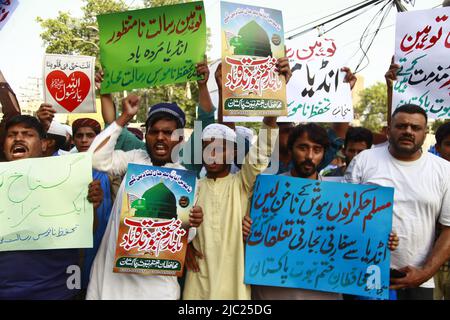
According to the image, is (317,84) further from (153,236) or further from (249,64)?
(153,236)

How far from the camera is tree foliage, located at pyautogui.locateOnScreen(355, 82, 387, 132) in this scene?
62562mm

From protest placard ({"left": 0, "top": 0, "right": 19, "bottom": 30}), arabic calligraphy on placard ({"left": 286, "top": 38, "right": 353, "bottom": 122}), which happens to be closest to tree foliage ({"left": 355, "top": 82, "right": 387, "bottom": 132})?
arabic calligraphy on placard ({"left": 286, "top": 38, "right": 353, "bottom": 122})

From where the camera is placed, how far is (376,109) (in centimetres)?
6281

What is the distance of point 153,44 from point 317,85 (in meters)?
1.79

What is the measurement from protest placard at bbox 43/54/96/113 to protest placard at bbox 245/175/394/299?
204cm

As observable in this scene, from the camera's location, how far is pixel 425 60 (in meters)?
4.42

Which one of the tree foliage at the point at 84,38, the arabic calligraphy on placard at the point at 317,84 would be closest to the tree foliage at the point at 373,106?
the tree foliage at the point at 84,38

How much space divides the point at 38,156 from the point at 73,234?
64 centimetres

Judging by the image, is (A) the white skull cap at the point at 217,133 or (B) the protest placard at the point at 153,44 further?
(B) the protest placard at the point at 153,44

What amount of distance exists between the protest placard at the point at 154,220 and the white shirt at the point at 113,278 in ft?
0.38

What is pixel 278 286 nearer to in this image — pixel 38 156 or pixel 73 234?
pixel 73 234

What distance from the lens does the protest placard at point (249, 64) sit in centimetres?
376

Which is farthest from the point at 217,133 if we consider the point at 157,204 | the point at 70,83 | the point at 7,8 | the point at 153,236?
the point at 7,8

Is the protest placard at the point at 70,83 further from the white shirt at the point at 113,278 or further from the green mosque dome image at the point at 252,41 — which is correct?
the green mosque dome image at the point at 252,41
